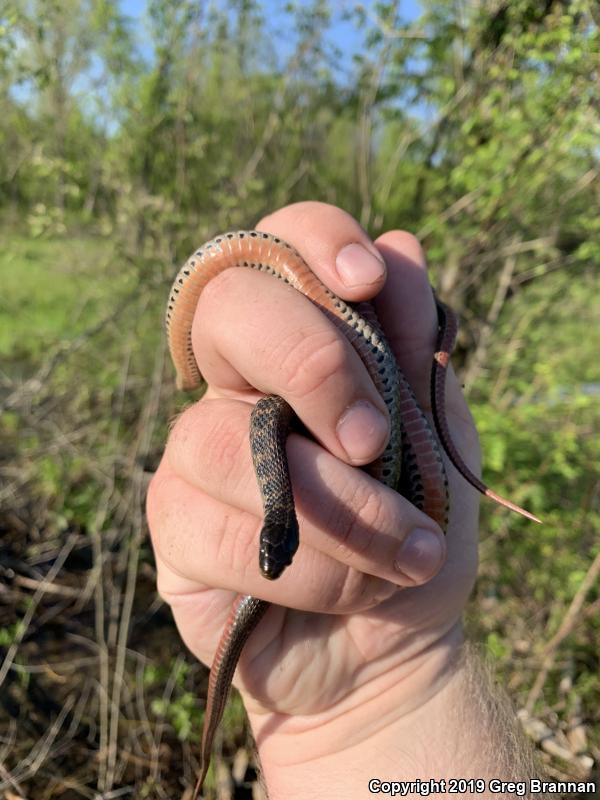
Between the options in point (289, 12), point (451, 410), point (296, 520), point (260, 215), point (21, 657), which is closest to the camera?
point (296, 520)

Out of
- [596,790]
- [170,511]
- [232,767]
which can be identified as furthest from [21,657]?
[596,790]

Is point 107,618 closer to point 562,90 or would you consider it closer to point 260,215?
Result: point 260,215

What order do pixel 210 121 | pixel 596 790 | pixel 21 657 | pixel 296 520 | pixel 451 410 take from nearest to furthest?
pixel 296 520
pixel 451 410
pixel 596 790
pixel 21 657
pixel 210 121

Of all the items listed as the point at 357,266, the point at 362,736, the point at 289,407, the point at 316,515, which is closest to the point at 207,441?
the point at 289,407

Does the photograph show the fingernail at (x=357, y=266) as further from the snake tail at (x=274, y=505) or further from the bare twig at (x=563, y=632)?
the bare twig at (x=563, y=632)

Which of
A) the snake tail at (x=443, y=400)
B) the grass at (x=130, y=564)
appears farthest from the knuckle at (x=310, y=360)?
the grass at (x=130, y=564)

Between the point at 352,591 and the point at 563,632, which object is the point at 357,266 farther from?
the point at 563,632
